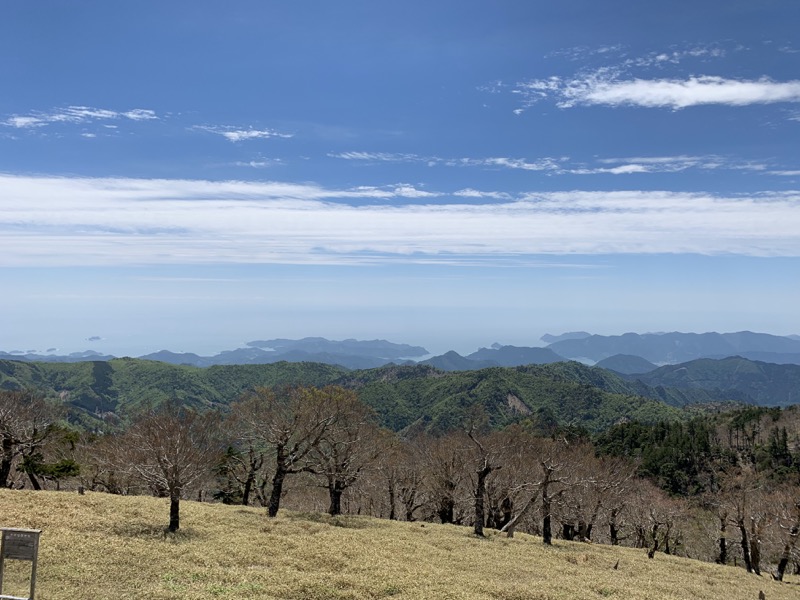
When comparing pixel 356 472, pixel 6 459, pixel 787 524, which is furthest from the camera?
pixel 787 524

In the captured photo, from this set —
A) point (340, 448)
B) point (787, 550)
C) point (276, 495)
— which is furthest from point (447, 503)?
point (787, 550)

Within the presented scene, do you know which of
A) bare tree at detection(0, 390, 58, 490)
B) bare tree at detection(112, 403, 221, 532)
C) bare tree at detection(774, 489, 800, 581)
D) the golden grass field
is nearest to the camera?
the golden grass field

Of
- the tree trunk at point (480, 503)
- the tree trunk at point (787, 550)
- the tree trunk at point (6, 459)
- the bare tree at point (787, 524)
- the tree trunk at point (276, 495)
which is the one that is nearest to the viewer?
the tree trunk at point (276, 495)

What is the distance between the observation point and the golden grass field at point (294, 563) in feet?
61.6

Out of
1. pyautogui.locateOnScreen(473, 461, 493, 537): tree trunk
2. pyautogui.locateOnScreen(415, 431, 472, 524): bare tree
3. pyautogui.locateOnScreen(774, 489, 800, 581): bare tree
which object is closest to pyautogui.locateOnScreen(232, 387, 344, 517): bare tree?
pyautogui.locateOnScreen(473, 461, 493, 537): tree trunk

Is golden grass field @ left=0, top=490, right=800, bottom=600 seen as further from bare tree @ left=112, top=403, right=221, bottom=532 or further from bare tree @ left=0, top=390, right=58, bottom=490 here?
bare tree @ left=0, top=390, right=58, bottom=490

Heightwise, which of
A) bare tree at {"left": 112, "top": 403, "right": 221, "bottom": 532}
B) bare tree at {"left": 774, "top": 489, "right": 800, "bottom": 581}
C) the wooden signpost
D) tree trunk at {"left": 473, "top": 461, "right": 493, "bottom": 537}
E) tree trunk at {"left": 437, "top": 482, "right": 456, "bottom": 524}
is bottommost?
tree trunk at {"left": 437, "top": 482, "right": 456, "bottom": 524}

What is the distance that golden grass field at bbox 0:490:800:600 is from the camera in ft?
61.6

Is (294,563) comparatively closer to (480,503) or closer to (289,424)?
(289,424)

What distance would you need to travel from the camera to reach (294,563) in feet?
74.9

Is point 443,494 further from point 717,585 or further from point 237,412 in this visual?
point 717,585

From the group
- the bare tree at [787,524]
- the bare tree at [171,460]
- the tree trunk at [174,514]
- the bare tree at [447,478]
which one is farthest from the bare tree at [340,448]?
the bare tree at [787,524]

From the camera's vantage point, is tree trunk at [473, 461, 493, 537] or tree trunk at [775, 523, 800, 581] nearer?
tree trunk at [775, 523, 800, 581]

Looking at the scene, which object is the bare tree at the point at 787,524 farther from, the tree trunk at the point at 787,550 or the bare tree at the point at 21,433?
the bare tree at the point at 21,433
